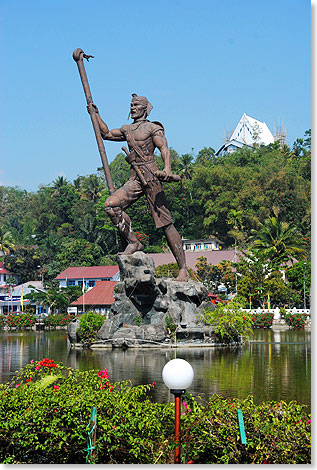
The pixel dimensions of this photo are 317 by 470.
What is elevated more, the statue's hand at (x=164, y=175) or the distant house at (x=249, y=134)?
the distant house at (x=249, y=134)

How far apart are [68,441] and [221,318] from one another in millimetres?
10359

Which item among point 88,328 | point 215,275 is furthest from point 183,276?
point 215,275

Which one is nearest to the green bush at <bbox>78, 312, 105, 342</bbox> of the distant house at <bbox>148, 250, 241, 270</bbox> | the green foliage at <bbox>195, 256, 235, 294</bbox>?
the green foliage at <bbox>195, 256, 235, 294</bbox>

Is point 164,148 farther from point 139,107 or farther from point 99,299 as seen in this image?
point 99,299

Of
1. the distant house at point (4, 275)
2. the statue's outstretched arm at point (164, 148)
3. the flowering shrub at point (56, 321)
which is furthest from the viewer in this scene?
the distant house at point (4, 275)

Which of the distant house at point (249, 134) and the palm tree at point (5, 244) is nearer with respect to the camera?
the palm tree at point (5, 244)

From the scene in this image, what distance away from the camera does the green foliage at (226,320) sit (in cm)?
1539

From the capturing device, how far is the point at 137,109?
588 inches

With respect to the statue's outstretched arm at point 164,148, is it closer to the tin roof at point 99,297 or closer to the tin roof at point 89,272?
the tin roof at point 99,297

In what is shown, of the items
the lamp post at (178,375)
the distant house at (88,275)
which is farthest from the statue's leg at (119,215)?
the distant house at (88,275)

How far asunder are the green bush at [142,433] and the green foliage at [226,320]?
32.8 feet

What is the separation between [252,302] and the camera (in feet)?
→ 119

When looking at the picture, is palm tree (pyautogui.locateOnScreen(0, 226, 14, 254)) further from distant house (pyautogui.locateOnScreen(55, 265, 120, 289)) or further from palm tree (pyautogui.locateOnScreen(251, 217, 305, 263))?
palm tree (pyautogui.locateOnScreen(251, 217, 305, 263))

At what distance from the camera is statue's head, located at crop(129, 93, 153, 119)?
15.0 meters
